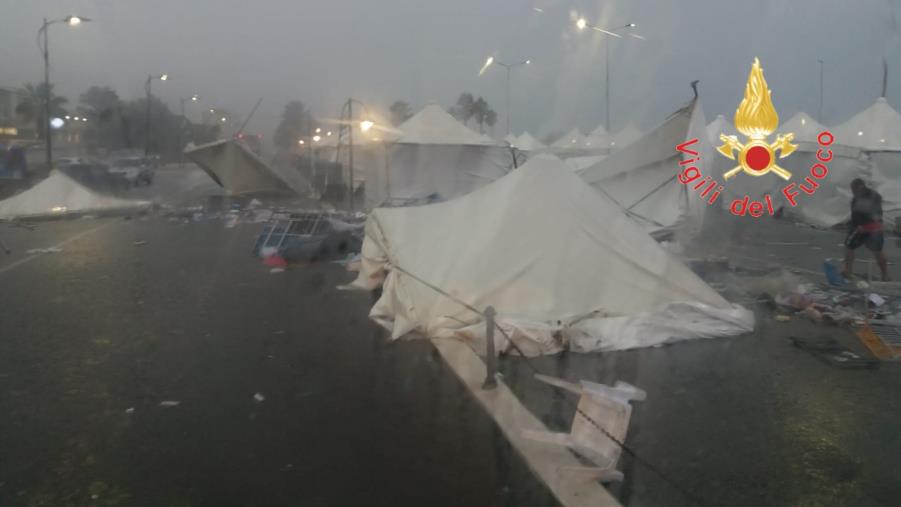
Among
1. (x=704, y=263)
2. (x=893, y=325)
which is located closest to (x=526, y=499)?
(x=893, y=325)

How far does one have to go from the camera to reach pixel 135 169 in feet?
104

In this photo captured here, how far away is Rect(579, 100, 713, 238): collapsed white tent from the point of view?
418 inches

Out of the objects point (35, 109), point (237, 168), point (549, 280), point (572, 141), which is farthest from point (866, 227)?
point (35, 109)

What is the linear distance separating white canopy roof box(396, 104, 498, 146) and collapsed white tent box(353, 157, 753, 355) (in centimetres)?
1119

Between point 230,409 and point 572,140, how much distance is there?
32403mm

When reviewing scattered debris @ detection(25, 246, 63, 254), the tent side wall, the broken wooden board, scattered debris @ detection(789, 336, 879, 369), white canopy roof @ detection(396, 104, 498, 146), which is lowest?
scattered debris @ detection(25, 246, 63, 254)

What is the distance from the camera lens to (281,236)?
11562 mm

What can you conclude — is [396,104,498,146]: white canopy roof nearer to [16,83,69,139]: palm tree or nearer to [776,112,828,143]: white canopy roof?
[776,112,828,143]: white canopy roof

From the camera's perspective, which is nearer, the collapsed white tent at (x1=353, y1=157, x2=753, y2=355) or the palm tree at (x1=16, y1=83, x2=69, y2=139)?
the collapsed white tent at (x1=353, y1=157, x2=753, y2=355)

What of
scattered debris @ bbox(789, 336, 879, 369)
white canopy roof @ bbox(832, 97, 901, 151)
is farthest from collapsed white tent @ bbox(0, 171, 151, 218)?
white canopy roof @ bbox(832, 97, 901, 151)

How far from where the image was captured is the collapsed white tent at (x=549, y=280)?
592 cm

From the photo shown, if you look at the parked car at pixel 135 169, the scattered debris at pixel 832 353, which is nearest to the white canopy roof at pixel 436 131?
the scattered debris at pixel 832 353

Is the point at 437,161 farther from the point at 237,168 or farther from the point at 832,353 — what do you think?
the point at 832,353

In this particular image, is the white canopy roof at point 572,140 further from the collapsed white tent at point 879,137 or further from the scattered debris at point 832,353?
the scattered debris at point 832,353
